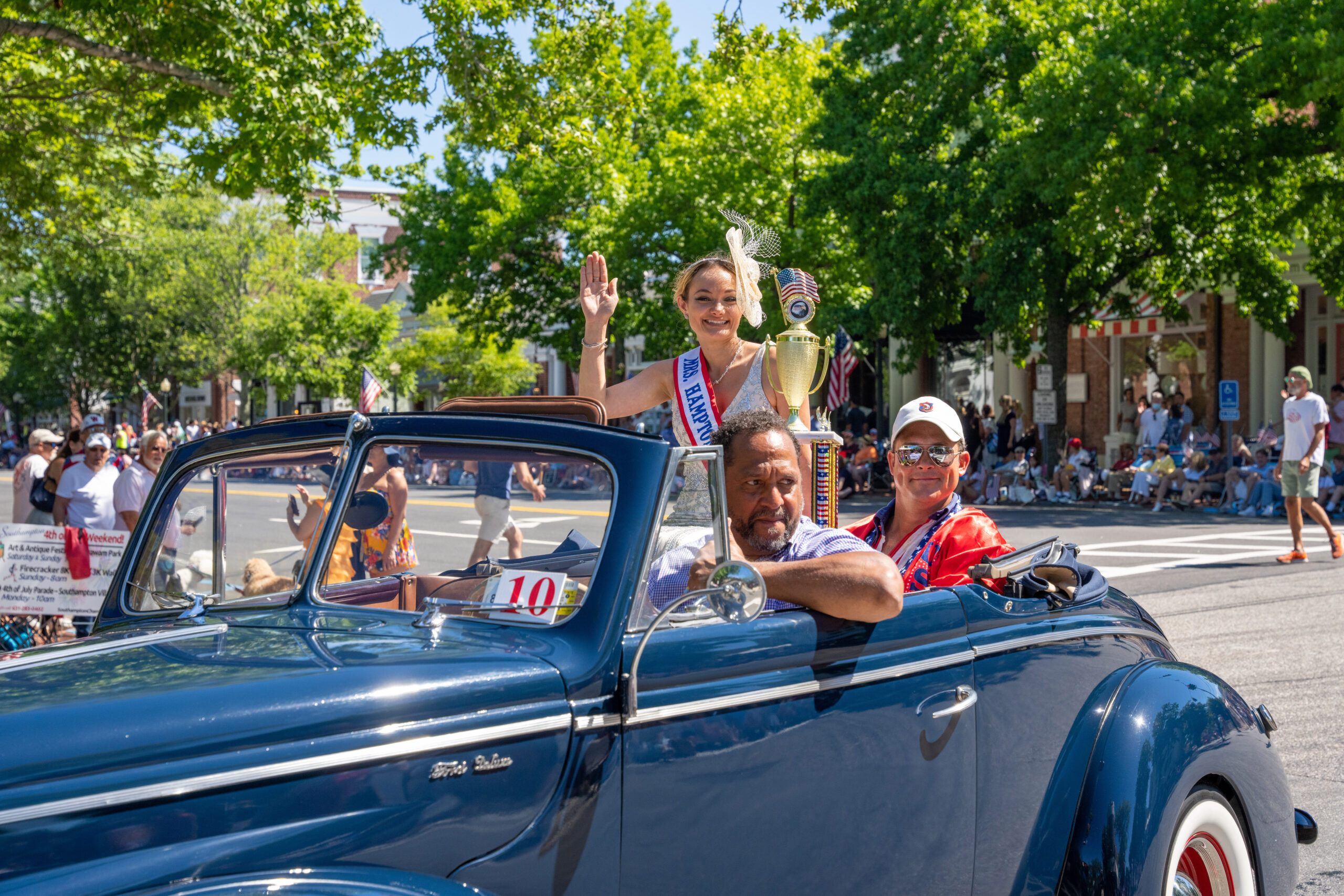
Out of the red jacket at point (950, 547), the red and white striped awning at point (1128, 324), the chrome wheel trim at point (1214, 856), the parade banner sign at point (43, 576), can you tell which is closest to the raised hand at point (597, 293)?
the red jacket at point (950, 547)

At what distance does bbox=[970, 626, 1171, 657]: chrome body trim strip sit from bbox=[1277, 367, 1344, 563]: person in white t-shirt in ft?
32.3

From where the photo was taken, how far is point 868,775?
246 cm

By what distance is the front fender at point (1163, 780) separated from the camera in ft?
9.16

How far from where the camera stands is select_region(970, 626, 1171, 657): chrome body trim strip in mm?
2795

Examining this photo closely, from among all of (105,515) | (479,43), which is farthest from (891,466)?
(479,43)

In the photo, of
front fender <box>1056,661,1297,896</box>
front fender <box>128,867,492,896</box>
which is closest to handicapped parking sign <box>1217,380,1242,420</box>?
front fender <box>1056,661,1297,896</box>

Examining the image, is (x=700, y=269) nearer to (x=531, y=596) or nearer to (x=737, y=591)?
(x=531, y=596)

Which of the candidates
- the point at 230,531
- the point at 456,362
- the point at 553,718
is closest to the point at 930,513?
the point at 553,718

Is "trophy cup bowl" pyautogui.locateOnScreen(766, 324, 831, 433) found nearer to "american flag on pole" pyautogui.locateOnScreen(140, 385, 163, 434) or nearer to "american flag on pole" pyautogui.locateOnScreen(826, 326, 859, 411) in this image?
"american flag on pole" pyautogui.locateOnScreen(826, 326, 859, 411)

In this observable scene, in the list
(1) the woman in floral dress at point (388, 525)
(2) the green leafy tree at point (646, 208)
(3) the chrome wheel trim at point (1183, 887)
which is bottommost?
(3) the chrome wheel trim at point (1183, 887)

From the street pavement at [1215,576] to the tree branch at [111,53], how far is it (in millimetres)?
8376

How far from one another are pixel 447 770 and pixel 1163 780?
181 cm

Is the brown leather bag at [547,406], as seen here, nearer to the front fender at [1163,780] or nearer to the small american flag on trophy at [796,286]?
the front fender at [1163,780]

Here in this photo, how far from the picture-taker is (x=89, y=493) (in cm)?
971
